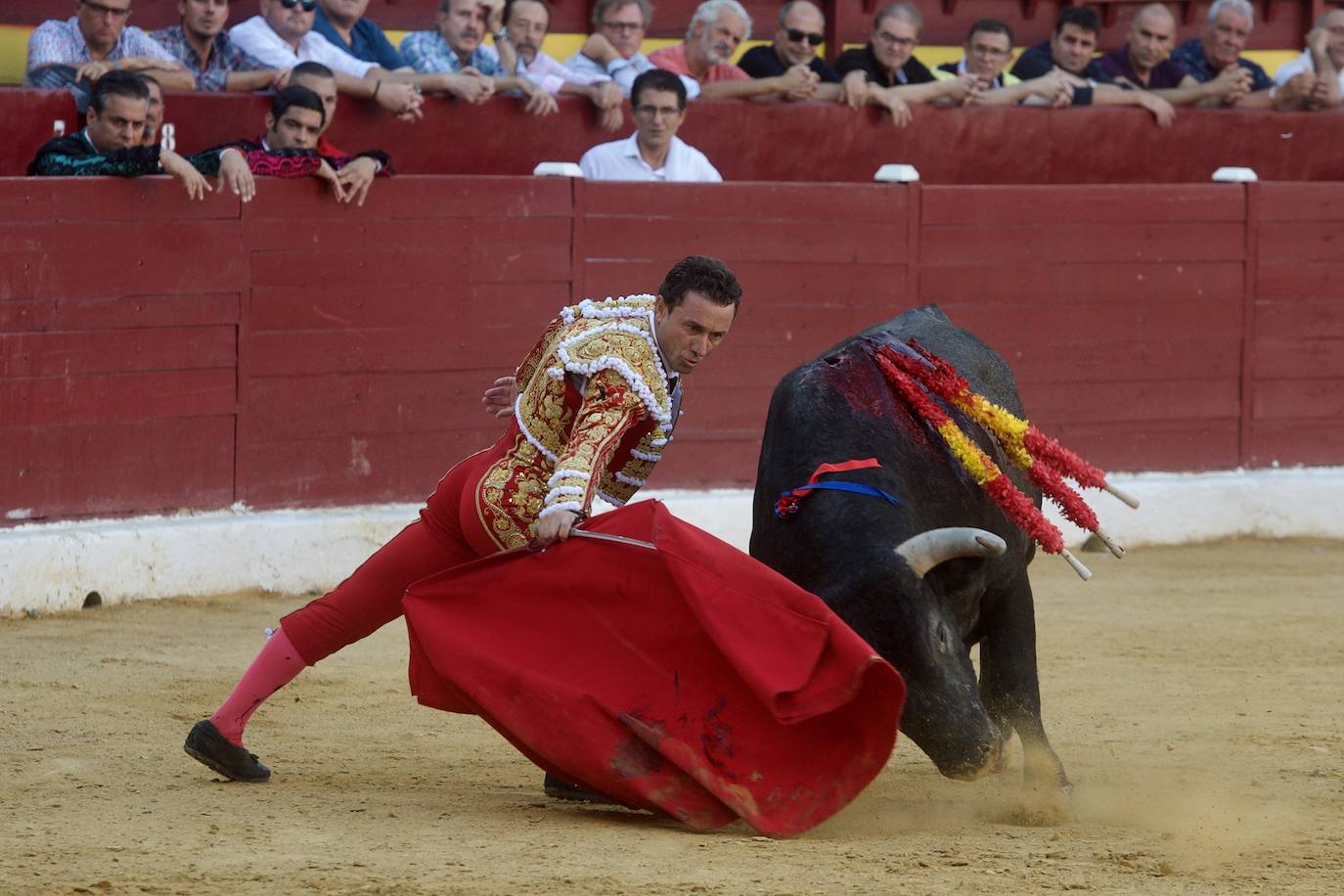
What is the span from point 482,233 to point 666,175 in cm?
72

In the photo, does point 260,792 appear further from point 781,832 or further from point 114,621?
point 114,621

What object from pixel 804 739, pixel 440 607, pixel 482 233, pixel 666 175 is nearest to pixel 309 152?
pixel 482 233

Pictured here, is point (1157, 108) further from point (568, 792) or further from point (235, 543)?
point (568, 792)

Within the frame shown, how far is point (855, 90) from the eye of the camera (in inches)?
281

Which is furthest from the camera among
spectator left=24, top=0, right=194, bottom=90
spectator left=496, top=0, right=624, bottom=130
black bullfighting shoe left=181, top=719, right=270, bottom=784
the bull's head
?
spectator left=496, top=0, right=624, bottom=130

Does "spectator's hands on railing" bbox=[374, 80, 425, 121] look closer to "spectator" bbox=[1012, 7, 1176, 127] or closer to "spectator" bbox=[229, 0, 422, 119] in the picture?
"spectator" bbox=[229, 0, 422, 119]

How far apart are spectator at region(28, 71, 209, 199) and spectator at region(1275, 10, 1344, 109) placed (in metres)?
4.74

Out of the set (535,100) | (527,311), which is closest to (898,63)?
(535,100)

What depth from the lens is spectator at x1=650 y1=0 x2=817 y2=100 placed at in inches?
277

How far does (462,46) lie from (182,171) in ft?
4.97

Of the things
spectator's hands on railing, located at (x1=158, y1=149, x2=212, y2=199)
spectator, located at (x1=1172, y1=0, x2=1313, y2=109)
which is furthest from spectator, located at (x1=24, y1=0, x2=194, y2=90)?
spectator, located at (x1=1172, y1=0, x2=1313, y2=109)

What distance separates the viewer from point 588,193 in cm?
636

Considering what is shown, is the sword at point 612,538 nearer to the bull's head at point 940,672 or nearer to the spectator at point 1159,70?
the bull's head at point 940,672

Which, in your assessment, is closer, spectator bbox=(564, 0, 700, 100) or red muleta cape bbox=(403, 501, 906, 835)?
red muleta cape bbox=(403, 501, 906, 835)
